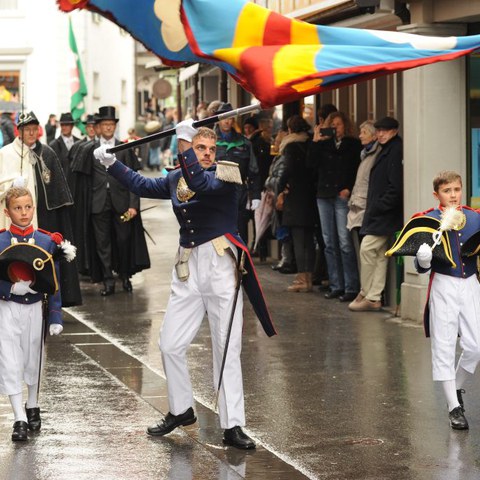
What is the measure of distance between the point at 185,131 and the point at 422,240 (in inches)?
70.4

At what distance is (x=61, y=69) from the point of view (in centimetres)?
3934

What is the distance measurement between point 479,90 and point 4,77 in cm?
2786

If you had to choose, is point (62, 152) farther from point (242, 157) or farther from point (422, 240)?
point (422, 240)

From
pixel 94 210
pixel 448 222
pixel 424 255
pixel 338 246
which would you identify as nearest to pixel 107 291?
pixel 94 210

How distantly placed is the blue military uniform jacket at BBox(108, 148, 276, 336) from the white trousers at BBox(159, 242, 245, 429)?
102 mm

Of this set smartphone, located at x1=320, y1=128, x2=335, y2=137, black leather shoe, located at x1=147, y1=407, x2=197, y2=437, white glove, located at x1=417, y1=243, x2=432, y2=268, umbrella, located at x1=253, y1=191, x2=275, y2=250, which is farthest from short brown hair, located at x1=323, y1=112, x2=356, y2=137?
black leather shoe, located at x1=147, y1=407, x2=197, y2=437

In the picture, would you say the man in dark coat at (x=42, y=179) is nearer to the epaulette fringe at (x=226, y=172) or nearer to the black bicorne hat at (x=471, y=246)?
the epaulette fringe at (x=226, y=172)

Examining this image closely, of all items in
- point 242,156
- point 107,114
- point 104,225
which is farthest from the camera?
point 242,156

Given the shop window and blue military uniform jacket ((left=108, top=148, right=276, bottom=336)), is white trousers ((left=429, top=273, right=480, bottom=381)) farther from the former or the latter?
the shop window

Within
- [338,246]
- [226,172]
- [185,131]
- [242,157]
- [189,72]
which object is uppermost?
[185,131]

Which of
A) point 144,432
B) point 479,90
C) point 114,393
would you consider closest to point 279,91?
point 144,432

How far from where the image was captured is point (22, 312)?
8531 mm

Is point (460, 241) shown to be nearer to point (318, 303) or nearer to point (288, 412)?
point (288, 412)

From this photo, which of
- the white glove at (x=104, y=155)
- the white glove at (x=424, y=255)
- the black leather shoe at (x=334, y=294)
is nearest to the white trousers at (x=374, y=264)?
the black leather shoe at (x=334, y=294)
